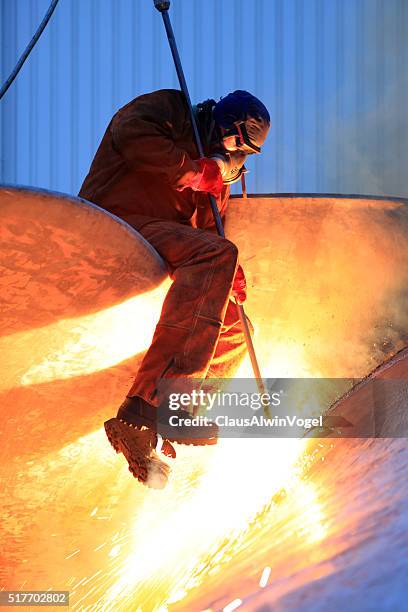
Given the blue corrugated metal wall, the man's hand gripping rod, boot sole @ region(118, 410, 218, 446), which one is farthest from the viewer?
the blue corrugated metal wall

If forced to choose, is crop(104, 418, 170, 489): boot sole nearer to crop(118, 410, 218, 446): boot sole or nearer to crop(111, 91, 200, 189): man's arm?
crop(118, 410, 218, 446): boot sole

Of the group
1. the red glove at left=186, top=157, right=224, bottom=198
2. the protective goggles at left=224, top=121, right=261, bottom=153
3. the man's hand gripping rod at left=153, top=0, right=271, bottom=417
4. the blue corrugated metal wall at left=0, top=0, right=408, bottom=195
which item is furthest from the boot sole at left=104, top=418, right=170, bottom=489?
the blue corrugated metal wall at left=0, top=0, right=408, bottom=195

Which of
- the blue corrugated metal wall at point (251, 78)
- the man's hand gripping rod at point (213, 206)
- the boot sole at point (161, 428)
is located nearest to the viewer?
the boot sole at point (161, 428)

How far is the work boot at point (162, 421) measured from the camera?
1.81 m

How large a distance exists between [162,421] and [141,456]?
0.30 ft

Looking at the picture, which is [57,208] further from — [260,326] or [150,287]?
[260,326]

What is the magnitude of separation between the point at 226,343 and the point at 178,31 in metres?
5.01

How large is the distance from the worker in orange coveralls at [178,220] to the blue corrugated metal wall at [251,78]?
4.21 m

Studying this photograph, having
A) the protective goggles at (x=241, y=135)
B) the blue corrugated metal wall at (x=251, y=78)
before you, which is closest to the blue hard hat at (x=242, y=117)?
the protective goggles at (x=241, y=135)

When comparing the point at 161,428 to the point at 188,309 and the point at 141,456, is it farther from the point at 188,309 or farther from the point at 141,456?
the point at 188,309

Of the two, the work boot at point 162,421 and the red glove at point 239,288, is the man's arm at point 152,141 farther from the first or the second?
the work boot at point 162,421

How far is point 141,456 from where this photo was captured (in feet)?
5.98

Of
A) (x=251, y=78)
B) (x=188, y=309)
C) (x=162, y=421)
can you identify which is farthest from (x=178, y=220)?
(x=251, y=78)

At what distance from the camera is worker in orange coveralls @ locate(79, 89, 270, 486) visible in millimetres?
1846
